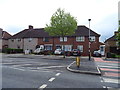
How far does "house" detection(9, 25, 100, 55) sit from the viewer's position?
3753 cm

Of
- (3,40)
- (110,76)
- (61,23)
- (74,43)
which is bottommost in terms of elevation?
(110,76)

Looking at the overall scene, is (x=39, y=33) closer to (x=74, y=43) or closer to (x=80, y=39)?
(x=74, y=43)

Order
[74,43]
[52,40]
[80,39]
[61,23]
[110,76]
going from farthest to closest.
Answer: [52,40], [74,43], [80,39], [61,23], [110,76]

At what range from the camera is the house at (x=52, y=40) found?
1478 inches

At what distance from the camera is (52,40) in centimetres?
4109

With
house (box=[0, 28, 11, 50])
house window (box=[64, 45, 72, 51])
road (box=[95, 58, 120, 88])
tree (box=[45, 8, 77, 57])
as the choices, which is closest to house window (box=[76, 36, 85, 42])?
house window (box=[64, 45, 72, 51])

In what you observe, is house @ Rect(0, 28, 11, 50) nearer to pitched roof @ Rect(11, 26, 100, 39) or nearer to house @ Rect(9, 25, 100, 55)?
house @ Rect(9, 25, 100, 55)

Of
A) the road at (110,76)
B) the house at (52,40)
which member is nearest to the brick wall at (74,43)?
the house at (52,40)

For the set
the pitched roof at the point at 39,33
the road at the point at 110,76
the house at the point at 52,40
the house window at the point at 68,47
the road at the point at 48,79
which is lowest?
the road at the point at 110,76

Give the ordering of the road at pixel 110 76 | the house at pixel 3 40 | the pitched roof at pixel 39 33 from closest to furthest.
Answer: the road at pixel 110 76, the pitched roof at pixel 39 33, the house at pixel 3 40

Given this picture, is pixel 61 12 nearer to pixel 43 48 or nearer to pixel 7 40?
pixel 43 48

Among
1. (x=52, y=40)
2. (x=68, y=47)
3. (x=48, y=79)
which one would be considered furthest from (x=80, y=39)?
(x=48, y=79)

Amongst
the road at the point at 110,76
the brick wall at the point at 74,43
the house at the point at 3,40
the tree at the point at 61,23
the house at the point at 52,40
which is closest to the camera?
the road at the point at 110,76

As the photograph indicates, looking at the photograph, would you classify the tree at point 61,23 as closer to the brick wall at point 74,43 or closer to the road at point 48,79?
the brick wall at point 74,43
